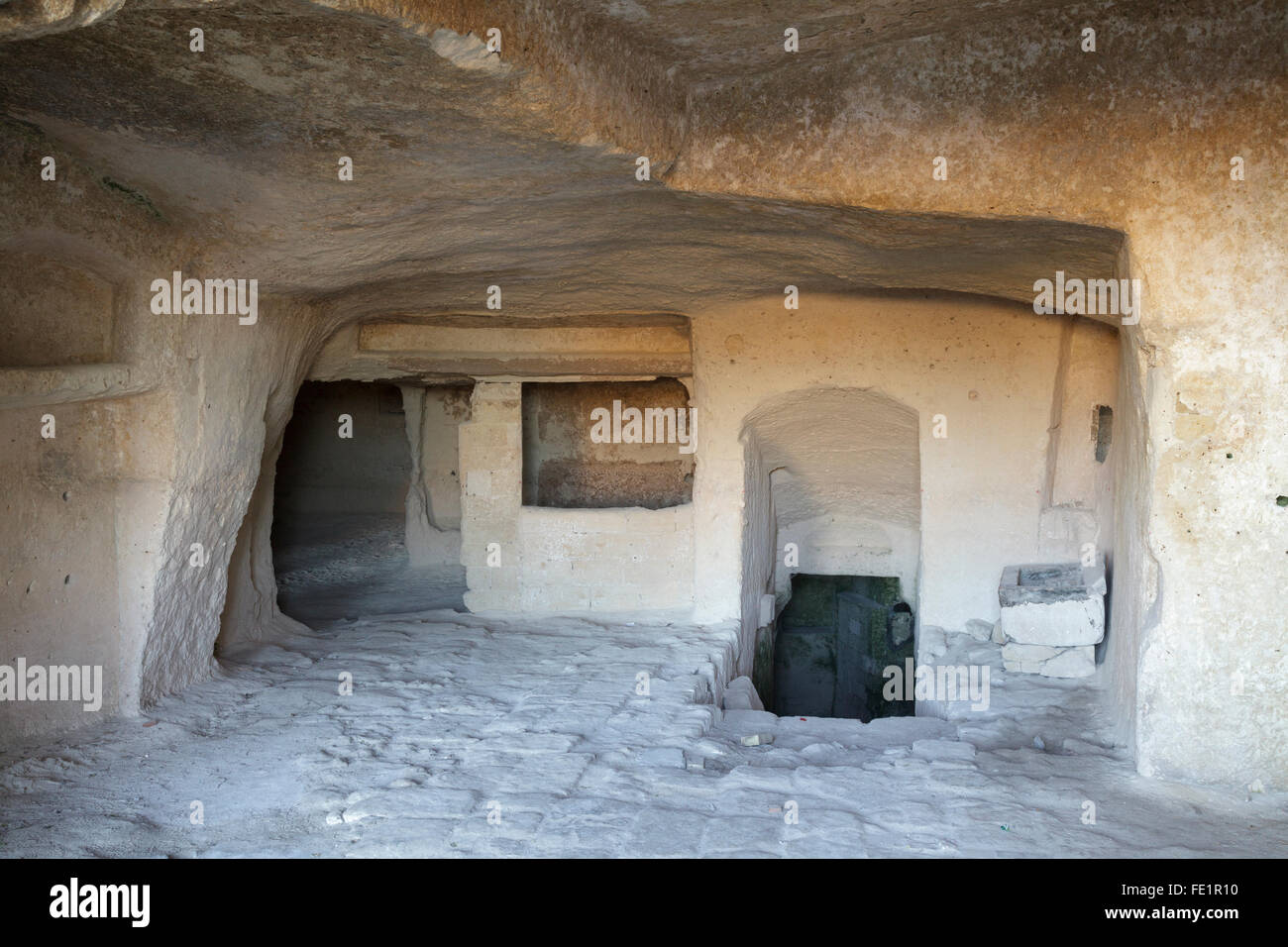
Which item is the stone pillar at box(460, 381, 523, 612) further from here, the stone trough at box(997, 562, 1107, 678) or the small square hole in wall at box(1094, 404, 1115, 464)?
the small square hole in wall at box(1094, 404, 1115, 464)

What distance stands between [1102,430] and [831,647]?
4.58 meters

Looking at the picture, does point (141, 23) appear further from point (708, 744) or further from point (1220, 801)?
point (1220, 801)

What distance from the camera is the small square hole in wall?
716cm

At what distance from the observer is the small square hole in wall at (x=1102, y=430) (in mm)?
7156

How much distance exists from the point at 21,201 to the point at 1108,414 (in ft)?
20.8

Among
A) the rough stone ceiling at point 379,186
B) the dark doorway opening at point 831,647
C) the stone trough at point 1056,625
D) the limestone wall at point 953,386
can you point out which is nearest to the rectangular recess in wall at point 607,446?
the dark doorway opening at point 831,647

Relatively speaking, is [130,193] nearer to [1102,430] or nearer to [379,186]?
[379,186]

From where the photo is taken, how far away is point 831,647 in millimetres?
11102

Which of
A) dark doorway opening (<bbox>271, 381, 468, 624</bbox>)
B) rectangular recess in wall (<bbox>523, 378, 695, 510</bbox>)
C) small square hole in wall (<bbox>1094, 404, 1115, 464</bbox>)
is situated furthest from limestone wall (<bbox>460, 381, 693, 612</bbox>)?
small square hole in wall (<bbox>1094, 404, 1115, 464</bbox>)

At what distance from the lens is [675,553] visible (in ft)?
26.8

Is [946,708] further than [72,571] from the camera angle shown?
Yes

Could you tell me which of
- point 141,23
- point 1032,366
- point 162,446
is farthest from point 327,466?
point 141,23

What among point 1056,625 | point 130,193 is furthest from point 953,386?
point 130,193

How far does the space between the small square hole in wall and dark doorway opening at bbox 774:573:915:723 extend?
144 inches
